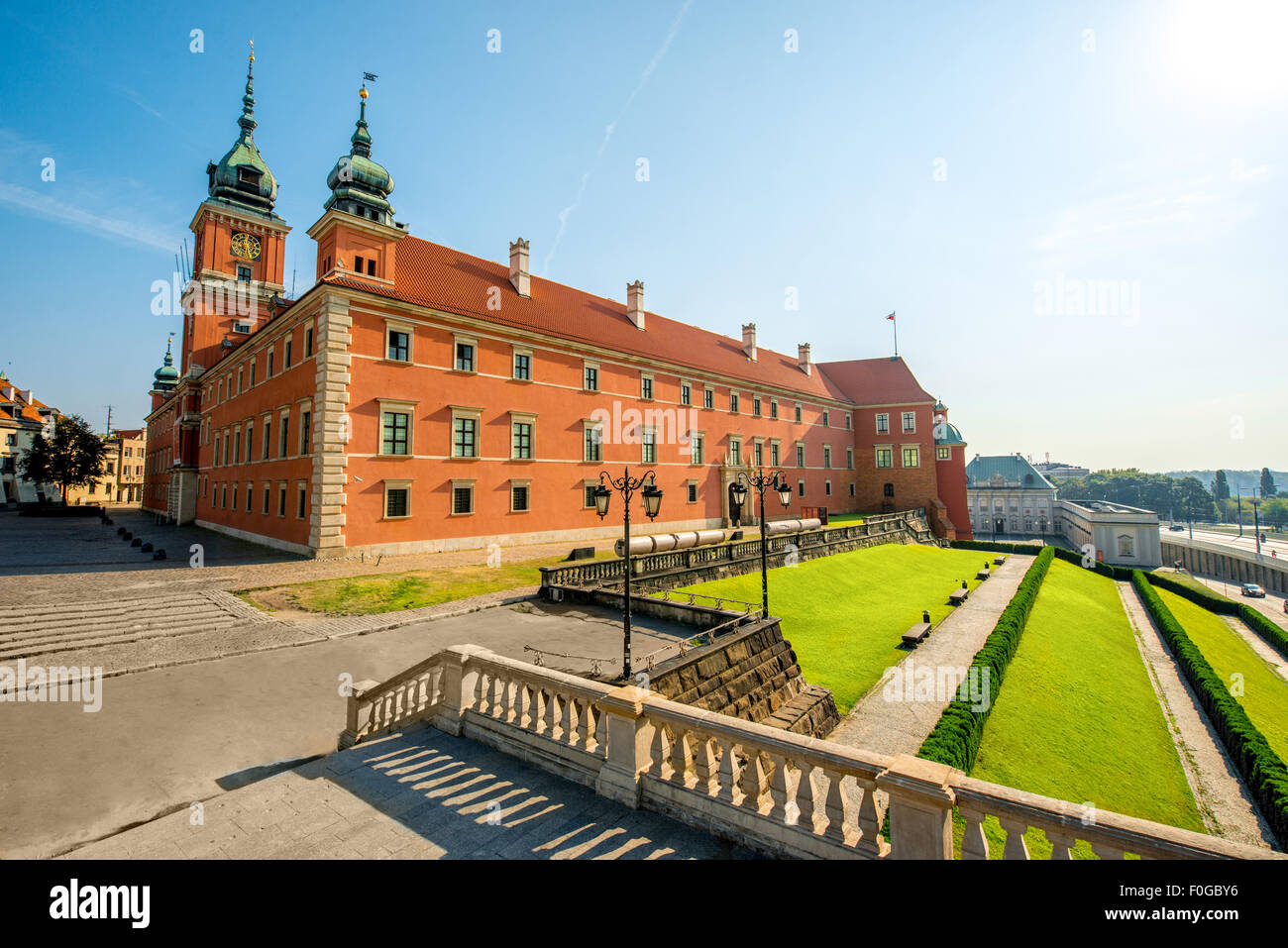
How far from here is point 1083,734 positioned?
14.1 m

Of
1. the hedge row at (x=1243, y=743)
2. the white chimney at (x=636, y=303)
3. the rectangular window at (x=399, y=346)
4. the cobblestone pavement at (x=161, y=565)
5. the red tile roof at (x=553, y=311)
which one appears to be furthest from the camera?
the white chimney at (x=636, y=303)

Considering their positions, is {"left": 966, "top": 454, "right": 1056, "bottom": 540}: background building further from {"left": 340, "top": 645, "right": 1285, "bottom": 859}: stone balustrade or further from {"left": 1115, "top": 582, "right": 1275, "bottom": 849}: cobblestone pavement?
{"left": 340, "top": 645, "right": 1285, "bottom": 859}: stone balustrade

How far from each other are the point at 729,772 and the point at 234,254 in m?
54.0

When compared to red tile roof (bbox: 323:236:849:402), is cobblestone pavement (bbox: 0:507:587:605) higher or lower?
lower

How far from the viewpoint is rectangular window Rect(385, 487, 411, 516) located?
24.2 metres

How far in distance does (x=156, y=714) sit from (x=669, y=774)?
8.70 metres

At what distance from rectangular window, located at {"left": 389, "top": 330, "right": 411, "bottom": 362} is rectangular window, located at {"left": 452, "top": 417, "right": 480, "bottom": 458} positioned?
365 centimetres

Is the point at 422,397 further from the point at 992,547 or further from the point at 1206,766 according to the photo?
the point at 992,547

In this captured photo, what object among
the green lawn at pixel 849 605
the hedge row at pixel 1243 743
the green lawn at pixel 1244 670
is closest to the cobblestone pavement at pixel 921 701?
the green lawn at pixel 849 605

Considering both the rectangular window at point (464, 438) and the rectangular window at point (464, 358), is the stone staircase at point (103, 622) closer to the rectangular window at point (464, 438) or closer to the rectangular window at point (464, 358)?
the rectangular window at point (464, 438)

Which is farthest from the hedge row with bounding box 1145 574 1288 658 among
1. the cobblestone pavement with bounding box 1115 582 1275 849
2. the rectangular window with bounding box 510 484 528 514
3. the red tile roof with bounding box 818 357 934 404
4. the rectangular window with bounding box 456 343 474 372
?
the rectangular window with bounding box 456 343 474 372

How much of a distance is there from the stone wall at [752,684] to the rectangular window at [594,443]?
20.1 meters

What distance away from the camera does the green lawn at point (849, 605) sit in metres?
16.4

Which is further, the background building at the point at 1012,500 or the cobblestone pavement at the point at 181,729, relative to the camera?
the background building at the point at 1012,500
